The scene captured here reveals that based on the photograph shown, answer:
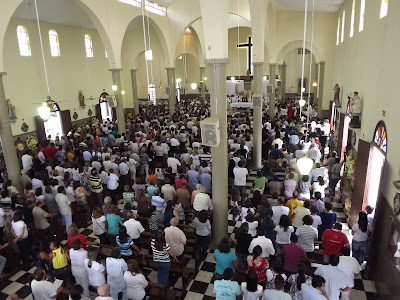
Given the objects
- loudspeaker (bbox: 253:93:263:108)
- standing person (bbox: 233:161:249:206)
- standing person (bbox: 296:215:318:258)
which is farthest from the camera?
loudspeaker (bbox: 253:93:263:108)

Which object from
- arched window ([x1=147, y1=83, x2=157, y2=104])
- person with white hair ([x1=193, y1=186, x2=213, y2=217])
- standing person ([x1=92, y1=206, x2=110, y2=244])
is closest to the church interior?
person with white hair ([x1=193, y1=186, x2=213, y2=217])

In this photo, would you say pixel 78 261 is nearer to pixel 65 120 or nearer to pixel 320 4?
pixel 65 120

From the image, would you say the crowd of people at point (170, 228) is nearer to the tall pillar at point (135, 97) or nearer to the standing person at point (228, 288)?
the standing person at point (228, 288)

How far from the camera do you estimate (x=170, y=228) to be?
6078 mm

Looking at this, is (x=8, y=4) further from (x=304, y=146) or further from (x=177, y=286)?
(x=304, y=146)

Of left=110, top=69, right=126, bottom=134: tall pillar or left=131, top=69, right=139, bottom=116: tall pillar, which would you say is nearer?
left=110, top=69, right=126, bottom=134: tall pillar

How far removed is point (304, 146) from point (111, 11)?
35.1 feet

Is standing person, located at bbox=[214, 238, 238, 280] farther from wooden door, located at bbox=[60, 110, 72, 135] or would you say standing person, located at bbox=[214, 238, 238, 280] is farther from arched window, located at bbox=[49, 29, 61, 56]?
arched window, located at bbox=[49, 29, 61, 56]

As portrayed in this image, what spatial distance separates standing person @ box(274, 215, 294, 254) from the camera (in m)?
6.13

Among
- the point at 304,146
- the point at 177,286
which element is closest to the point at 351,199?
the point at 304,146

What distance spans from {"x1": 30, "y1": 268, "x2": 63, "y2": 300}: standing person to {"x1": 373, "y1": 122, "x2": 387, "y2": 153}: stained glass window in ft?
22.1

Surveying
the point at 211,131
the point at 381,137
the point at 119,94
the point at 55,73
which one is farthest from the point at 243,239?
the point at 55,73

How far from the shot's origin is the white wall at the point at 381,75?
5.83 meters

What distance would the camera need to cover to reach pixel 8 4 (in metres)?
9.62
